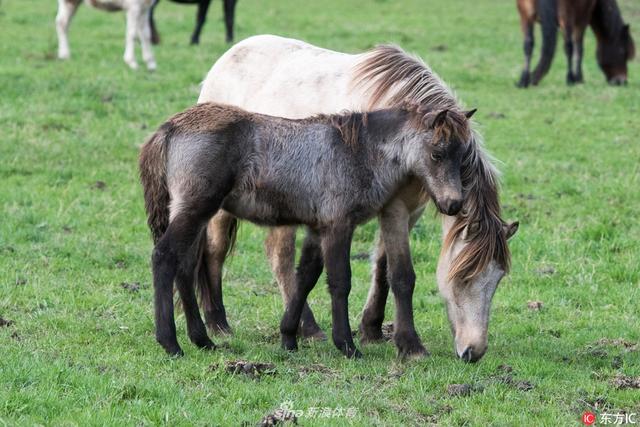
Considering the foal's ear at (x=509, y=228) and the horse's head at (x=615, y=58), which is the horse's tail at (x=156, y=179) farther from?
the horse's head at (x=615, y=58)

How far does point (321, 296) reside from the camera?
730cm

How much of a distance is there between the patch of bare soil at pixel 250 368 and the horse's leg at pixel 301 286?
1.97 feet

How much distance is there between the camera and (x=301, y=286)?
227 inches

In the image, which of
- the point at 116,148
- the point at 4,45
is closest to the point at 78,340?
the point at 116,148

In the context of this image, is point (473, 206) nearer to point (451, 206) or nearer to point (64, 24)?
point (451, 206)

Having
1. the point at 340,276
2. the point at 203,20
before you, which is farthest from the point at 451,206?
the point at 203,20

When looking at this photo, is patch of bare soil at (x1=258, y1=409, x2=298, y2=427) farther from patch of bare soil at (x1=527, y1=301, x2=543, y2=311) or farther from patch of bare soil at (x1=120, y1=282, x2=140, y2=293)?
patch of bare soil at (x1=527, y1=301, x2=543, y2=311)

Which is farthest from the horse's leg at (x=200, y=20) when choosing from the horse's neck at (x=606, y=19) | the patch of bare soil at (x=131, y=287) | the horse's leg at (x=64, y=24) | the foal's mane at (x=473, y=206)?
the foal's mane at (x=473, y=206)

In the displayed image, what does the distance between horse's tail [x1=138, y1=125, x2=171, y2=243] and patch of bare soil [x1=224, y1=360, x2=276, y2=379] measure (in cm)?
92

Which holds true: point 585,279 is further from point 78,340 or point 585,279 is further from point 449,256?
point 78,340

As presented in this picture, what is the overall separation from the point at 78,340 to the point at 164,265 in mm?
706

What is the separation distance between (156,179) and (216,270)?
4.07 feet

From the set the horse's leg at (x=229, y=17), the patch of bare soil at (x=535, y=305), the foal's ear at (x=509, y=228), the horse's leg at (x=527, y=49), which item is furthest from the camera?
the horse's leg at (x=229, y=17)

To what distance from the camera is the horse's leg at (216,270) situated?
6293 mm
